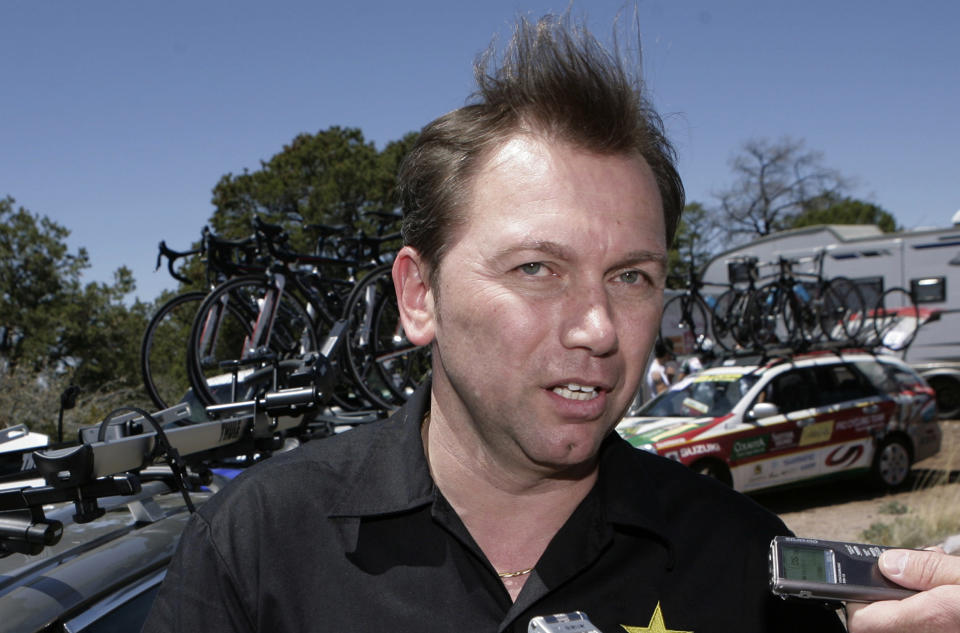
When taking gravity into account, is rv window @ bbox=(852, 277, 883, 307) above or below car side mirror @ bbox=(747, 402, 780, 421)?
above

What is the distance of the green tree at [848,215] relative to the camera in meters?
50.1

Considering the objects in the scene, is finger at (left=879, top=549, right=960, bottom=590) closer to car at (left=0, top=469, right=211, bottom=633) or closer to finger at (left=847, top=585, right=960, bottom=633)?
finger at (left=847, top=585, right=960, bottom=633)

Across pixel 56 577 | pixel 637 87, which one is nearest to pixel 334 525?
pixel 56 577

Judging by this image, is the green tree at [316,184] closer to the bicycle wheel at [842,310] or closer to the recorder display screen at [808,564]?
the bicycle wheel at [842,310]

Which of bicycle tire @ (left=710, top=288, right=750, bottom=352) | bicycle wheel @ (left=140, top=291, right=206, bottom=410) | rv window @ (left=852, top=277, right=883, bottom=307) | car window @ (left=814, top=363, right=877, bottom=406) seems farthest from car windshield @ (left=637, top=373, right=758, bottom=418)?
rv window @ (left=852, top=277, right=883, bottom=307)

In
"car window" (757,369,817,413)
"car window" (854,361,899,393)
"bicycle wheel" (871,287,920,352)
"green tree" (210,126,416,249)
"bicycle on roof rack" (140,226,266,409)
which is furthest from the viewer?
"green tree" (210,126,416,249)

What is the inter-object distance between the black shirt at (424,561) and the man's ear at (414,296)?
0.75 ft

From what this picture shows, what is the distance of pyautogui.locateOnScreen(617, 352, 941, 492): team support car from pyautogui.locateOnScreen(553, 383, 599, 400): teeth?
762 centimetres

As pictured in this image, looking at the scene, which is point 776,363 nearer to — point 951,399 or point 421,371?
point 421,371

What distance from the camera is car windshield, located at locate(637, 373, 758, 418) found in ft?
32.4

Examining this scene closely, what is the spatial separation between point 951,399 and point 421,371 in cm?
1436

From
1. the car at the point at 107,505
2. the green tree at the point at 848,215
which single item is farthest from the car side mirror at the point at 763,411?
the green tree at the point at 848,215

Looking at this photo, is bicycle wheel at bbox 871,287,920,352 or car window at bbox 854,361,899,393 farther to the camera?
bicycle wheel at bbox 871,287,920,352

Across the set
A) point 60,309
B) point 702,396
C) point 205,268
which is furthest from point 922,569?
point 60,309
